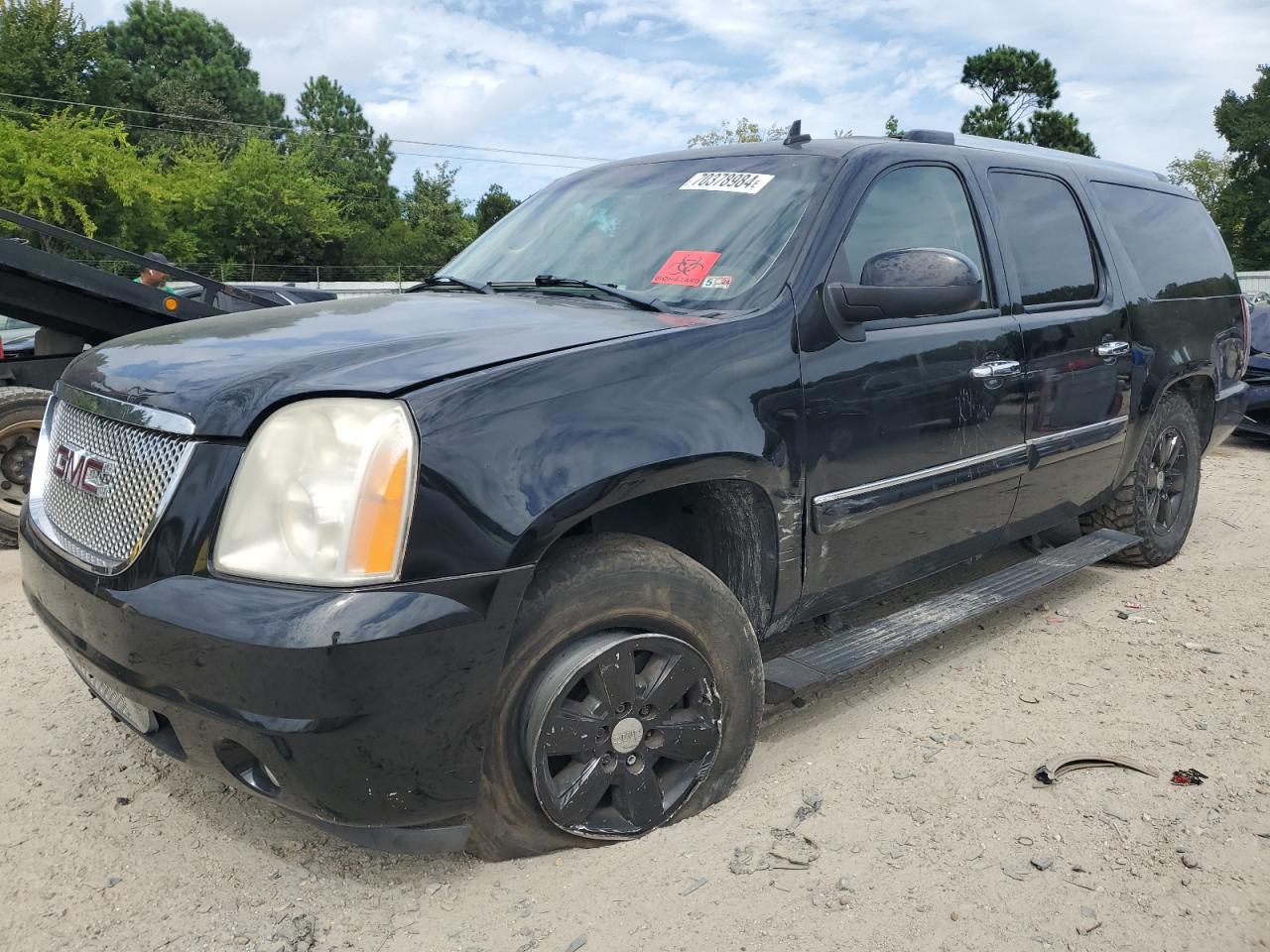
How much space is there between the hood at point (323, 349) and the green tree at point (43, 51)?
5151 centimetres

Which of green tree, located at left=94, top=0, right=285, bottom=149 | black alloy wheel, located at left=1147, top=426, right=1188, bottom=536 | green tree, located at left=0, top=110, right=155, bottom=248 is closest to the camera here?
black alloy wheel, located at left=1147, top=426, right=1188, bottom=536

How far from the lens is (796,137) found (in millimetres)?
3545

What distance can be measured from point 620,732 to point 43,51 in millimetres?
56393

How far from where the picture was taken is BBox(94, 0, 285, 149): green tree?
193 ft

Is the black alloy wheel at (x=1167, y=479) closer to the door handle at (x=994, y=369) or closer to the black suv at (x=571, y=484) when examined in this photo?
the black suv at (x=571, y=484)

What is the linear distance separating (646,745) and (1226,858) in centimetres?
145

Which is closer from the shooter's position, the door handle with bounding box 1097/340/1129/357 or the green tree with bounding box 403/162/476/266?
the door handle with bounding box 1097/340/1129/357

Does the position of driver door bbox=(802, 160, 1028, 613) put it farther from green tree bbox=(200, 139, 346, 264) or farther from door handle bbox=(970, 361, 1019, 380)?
green tree bbox=(200, 139, 346, 264)

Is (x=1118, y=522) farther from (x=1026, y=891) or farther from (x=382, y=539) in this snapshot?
(x=382, y=539)

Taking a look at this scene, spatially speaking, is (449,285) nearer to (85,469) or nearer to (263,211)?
(85,469)

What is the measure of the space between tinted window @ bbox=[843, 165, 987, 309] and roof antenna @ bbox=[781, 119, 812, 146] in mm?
347

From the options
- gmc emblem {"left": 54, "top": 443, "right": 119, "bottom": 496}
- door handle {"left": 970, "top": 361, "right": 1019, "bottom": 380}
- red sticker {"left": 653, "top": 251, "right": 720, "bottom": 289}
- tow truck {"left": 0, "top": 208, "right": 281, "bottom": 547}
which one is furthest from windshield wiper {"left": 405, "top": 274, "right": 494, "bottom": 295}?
tow truck {"left": 0, "top": 208, "right": 281, "bottom": 547}

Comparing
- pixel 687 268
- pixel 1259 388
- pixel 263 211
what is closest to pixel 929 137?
pixel 687 268

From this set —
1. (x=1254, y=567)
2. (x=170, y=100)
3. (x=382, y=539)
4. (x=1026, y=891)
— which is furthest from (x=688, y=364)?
(x=170, y=100)
